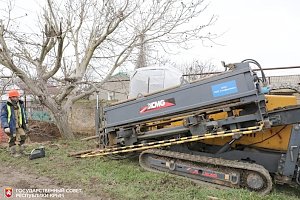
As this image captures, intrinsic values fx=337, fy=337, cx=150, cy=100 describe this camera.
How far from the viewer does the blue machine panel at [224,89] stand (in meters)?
5.21

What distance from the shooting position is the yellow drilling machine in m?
5.01

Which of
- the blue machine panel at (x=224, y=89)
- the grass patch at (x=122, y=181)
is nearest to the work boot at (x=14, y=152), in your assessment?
the grass patch at (x=122, y=181)

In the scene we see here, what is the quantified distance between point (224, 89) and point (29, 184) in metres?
3.61

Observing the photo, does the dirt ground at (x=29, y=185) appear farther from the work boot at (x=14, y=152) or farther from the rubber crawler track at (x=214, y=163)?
the rubber crawler track at (x=214, y=163)

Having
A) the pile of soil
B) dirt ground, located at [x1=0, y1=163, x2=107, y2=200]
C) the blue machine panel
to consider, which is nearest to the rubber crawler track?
the blue machine panel

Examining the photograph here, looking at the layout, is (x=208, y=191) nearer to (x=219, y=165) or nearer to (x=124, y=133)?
(x=219, y=165)

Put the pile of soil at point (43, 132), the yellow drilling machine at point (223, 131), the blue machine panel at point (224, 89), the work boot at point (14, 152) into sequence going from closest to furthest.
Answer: the yellow drilling machine at point (223, 131)
the blue machine panel at point (224, 89)
the work boot at point (14, 152)
the pile of soil at point (43, 132)

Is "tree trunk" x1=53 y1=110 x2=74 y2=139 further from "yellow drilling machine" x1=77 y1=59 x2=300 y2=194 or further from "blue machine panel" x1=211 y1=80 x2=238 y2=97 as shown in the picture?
"blue machine panel" x1=211 y1=80 x2=238 y2=97

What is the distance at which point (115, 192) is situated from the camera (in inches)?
197

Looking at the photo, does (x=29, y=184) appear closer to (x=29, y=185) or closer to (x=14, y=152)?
(x=29, y=185)

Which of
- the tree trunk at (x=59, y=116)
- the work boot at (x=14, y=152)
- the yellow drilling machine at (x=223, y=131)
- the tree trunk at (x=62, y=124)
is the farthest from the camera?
the tree trunk at (x=62, y=124)

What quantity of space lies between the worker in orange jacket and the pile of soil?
2.71 metres

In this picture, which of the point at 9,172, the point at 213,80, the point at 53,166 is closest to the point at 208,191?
the point at 213,80

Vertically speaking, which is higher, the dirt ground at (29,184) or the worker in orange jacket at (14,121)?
the worker in orange jacket at (14,121)
